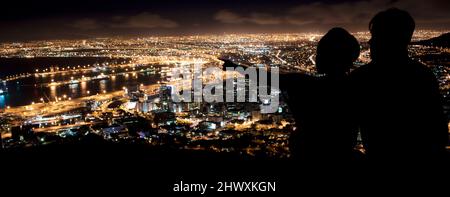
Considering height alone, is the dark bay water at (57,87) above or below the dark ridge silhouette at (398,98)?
below

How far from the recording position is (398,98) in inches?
28.3

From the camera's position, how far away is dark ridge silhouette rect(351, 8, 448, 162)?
71 cm

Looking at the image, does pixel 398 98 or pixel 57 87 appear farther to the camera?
pixel 57 87

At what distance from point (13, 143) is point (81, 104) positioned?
23.2ft

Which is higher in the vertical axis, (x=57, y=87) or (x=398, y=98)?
(x=398, y=98)

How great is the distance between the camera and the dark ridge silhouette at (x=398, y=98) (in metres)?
0.71

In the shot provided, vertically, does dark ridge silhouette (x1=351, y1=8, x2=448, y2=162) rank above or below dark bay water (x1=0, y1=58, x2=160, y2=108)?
above
